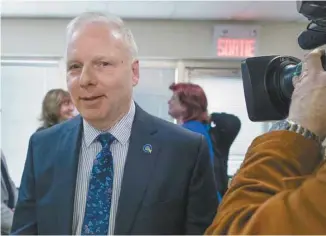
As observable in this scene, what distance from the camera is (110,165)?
3.77 ft

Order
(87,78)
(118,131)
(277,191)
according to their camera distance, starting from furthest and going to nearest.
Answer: (118,131), (87,78), (277,191)

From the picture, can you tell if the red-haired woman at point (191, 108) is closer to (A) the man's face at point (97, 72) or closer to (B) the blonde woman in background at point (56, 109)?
(B) the blonde woman in background at point (56, 109)

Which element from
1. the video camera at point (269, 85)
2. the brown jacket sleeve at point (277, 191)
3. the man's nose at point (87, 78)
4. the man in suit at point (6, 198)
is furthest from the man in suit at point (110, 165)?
the man in suit at point (6, 198)

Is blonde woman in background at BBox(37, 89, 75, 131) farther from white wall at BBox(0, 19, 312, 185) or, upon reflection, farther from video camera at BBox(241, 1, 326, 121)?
video camera at BBox(241, 1, 326, 121)

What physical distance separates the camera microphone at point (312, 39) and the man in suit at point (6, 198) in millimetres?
1929

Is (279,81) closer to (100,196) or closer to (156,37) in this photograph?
(100,196)

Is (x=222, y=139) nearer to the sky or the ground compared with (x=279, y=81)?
nearer to the ground

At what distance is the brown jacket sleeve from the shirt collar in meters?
0.60

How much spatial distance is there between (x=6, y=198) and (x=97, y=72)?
5.02 feet

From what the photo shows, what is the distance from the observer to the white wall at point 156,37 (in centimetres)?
488

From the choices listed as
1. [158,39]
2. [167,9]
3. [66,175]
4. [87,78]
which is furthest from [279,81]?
[158,39]

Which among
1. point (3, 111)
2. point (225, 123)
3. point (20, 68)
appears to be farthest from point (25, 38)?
point (225, 123)

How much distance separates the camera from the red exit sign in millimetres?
4941

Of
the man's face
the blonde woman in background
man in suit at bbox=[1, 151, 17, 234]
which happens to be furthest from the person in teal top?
the man's face
